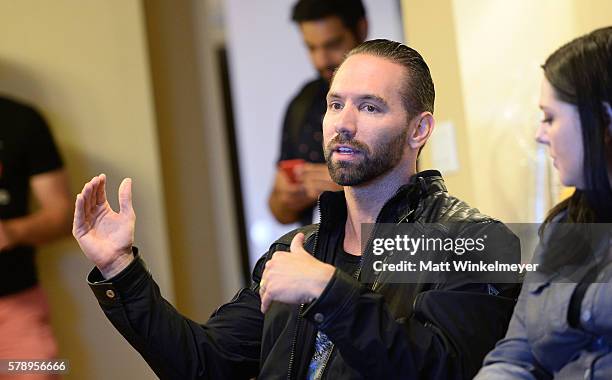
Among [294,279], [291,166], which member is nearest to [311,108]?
[291,166]

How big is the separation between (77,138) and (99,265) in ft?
4.66

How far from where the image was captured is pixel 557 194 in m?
2.28

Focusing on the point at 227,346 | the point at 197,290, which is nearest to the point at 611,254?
the point at 227,346

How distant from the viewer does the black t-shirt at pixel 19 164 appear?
2.35 m

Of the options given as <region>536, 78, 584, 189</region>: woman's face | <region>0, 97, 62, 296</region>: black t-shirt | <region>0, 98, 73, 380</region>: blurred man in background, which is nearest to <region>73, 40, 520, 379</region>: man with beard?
<region>536, 78, 584, 189</region>: woman's face

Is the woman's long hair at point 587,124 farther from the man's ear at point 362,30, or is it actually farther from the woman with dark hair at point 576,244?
the man's ear at point 362,30

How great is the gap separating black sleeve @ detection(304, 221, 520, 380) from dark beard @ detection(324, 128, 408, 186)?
220 mm

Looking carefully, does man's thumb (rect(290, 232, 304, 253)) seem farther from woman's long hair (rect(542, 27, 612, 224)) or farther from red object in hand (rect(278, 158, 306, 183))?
red object in hand (rect(278, 158, 306, 183))

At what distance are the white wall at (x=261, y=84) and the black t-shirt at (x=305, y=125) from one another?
0.12 feet

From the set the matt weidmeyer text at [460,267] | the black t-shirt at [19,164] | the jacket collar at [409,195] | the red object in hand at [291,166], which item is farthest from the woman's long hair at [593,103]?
the red object in hand at [291,166]

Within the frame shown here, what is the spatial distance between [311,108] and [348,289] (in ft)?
6.28

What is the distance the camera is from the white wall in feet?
10.8

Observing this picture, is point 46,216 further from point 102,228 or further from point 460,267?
point 460,267

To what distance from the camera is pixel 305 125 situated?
10.4 ft
